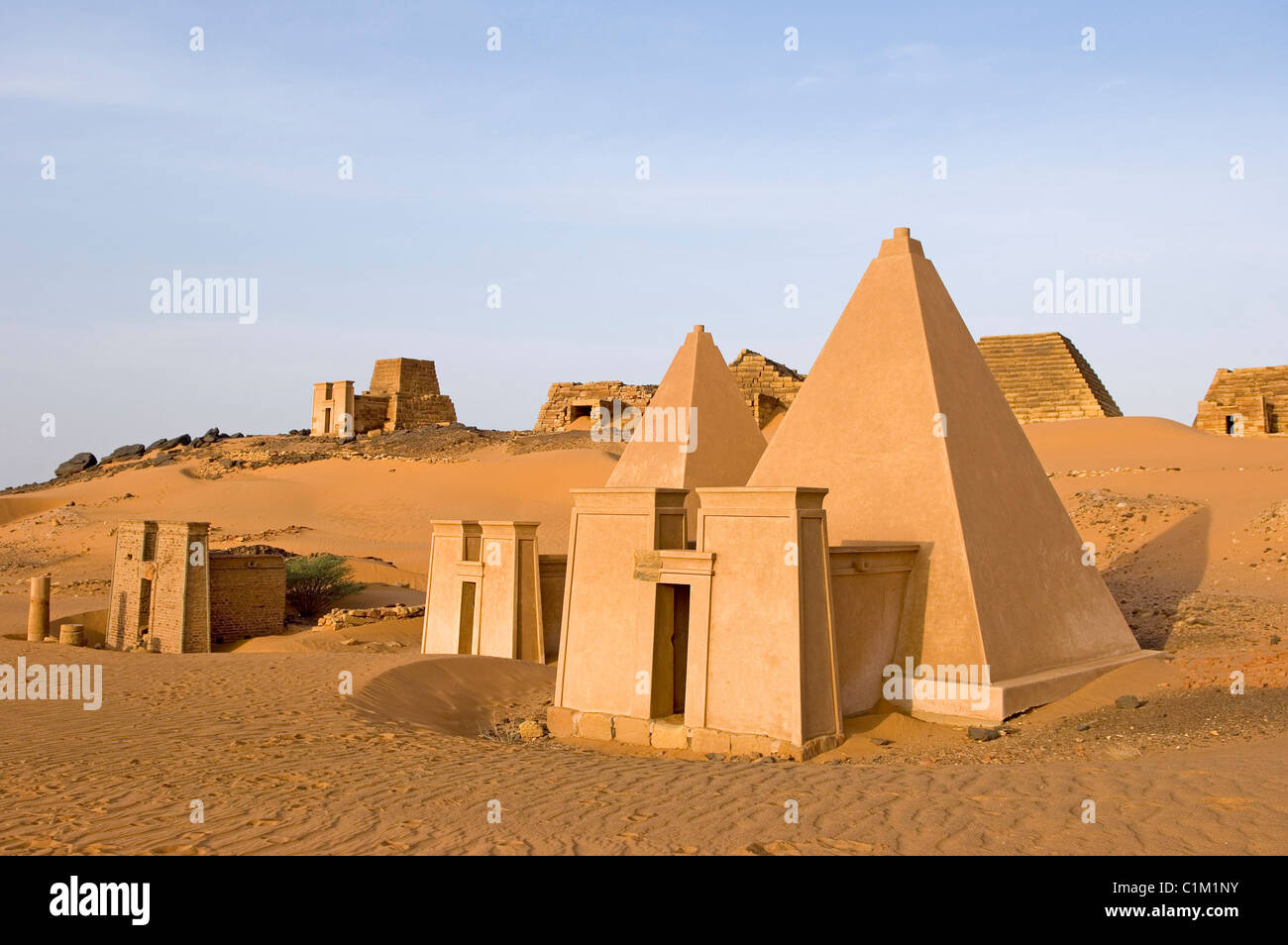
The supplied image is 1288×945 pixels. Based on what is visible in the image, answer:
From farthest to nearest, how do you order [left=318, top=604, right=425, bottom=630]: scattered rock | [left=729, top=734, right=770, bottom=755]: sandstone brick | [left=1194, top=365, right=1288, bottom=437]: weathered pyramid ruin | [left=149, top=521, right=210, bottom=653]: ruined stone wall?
[left=1194, top=365, right=1288, bottom=437]: weathered pyramid ruin < [left=318, top=604, right=425, bottom=630]: scattered rock < [left=149, top=521, right=210, bottom=653]: ruined stone wall < [left=729, top=734, right=770, bottom=755]: sandstone brick

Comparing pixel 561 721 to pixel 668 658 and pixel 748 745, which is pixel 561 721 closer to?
pixel 668 658

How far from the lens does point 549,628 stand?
46.2ft

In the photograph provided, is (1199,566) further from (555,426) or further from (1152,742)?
(555,426)

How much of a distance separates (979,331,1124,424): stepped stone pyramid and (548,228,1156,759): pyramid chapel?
815 inches

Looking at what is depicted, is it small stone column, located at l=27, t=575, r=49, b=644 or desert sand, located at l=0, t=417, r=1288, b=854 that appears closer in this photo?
desert sand, located at l=0, t=417, r=1288, b=854

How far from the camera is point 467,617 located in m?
14.4

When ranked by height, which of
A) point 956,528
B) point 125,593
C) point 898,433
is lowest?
point 125,593

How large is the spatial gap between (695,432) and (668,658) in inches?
168

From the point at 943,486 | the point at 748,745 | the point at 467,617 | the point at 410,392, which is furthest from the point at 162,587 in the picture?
the point at 410,392

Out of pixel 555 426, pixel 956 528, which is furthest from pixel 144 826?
pixel 555 426

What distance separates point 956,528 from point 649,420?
17.0ft

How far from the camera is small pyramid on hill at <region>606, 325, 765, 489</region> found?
13.3 m

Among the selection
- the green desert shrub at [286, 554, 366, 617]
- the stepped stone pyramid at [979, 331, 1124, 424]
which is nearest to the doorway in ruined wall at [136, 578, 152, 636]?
the green desert shrub at [286, 554, 366, 617]

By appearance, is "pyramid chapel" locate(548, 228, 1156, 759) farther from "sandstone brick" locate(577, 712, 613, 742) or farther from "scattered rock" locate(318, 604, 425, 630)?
"scattered rock" locate(318, 604, 425, 630)
